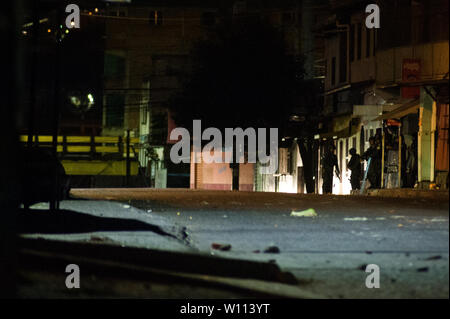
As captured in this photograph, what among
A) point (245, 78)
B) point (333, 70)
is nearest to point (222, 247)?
point (333, 70)

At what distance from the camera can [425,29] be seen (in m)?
32.9

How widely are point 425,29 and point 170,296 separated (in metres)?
27.0


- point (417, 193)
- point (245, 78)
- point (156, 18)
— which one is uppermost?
point (156, 18)

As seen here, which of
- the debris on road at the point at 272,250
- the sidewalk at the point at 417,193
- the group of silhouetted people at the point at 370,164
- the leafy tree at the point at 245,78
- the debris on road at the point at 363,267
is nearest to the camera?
the debris on road at the point at 363,267

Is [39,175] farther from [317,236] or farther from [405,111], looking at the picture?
[405,111]

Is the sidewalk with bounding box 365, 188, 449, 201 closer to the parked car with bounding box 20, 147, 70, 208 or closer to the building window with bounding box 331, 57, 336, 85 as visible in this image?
the parked car with bounding box 20, 147, 70, 208

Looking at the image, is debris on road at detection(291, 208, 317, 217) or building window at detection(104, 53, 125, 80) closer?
debris on road at detection(291, 208, 317, 217)

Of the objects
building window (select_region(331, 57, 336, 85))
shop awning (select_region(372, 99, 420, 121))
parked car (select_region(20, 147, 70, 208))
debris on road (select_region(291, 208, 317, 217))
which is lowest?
debris on road (select_region(291, 208, 317, 217))

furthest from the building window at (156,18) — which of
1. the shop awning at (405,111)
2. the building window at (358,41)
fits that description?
the shop awning at (405,111)

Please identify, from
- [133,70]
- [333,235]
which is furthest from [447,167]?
[133,70]

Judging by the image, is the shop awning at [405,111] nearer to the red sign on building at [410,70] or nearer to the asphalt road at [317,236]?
the red sign on building at [410,70]

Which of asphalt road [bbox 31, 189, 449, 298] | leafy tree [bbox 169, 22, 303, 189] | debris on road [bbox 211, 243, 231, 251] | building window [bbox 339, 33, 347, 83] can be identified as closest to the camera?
asphalt road [bbox 31, 189, 449, 298]

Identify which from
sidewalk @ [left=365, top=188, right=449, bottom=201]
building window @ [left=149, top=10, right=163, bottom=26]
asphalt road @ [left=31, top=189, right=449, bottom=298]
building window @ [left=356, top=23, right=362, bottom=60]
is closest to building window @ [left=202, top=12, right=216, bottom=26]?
building window @ [left=149, top=10, right=163, bottom=26]
